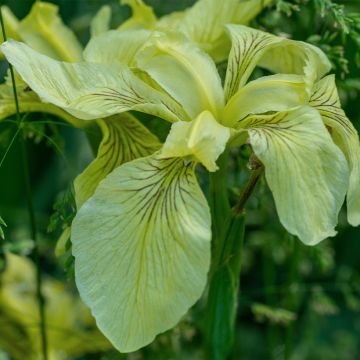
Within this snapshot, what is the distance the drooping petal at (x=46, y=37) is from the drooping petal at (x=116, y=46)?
115 millimetres

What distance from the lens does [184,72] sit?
88cm

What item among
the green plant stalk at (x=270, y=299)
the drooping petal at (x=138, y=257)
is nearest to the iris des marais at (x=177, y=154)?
the drooping petal at (x=138, y=257)

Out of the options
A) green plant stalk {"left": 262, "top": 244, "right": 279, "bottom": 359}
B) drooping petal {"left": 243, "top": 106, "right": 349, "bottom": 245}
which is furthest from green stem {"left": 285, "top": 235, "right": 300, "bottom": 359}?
drooping petal {"left": 243, "top": 106, "right": 349, "bottom": 245}

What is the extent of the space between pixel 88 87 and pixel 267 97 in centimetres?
17

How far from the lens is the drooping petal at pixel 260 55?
848mm

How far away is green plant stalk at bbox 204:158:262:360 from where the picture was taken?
2.78 feet

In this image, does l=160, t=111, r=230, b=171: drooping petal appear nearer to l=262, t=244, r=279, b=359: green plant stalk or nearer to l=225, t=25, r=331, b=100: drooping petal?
l=225, t=25, r=331, b=100: drooping petal

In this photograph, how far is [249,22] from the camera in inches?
41.5

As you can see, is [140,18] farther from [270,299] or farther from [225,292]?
[270,299]

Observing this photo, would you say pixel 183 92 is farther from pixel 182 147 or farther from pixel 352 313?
pixel 352 313

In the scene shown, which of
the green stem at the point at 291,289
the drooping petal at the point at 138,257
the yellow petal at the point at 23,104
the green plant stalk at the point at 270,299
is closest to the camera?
the drooping petal at the point at 138,257

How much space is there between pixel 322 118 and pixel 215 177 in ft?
0.40

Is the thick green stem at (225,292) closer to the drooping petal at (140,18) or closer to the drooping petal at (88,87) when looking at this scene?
the drooping petal at (88,87)

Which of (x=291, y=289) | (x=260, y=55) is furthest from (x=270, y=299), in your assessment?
(x=260, y=55)
